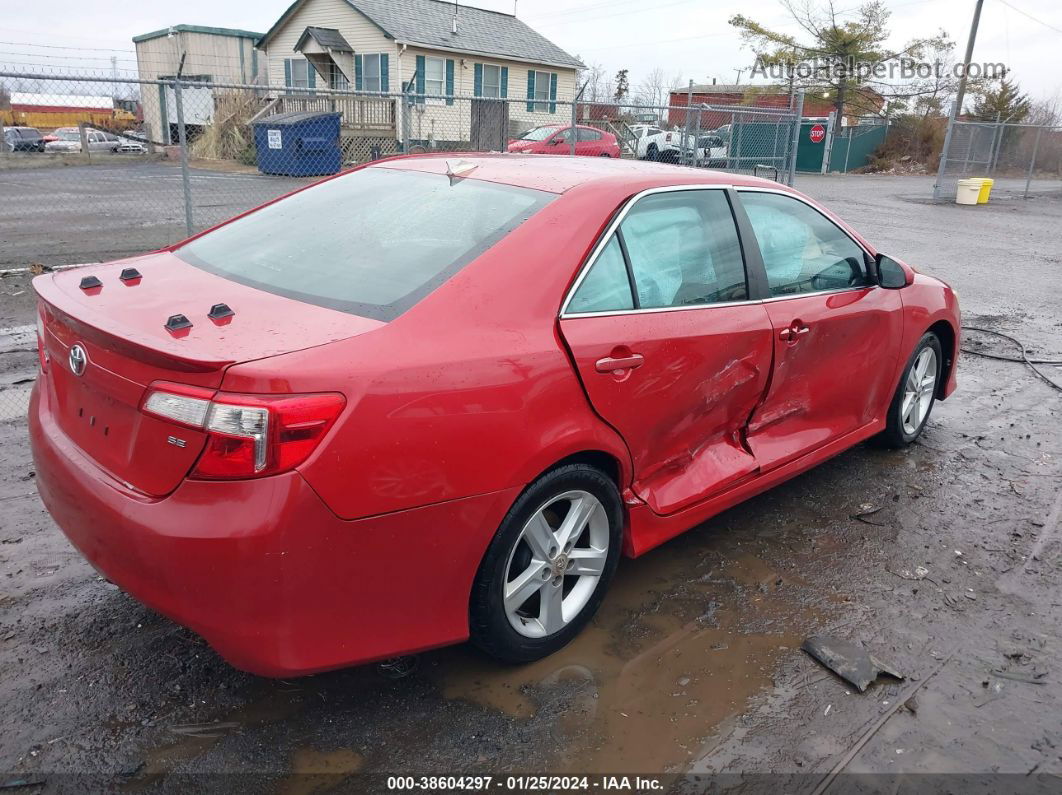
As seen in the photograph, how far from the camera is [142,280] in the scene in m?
2.82

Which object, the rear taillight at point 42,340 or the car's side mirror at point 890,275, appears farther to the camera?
the car's side mirror at point 890,275

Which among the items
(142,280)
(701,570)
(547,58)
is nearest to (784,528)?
(701,570)

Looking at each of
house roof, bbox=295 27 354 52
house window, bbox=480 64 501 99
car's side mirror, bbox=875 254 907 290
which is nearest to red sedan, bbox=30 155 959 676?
car's side mirror, bbox=875 254 907 290

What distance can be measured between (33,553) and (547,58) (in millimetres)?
36312

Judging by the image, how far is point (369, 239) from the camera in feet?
9.65

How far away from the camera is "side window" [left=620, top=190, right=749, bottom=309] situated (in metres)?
3.09

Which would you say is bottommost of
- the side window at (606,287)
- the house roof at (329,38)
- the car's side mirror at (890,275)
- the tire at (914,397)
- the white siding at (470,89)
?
the tire at (914,397)

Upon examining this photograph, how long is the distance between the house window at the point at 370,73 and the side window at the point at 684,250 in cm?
3133

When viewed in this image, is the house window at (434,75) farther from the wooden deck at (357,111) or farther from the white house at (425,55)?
the wooden deck at (357,111)

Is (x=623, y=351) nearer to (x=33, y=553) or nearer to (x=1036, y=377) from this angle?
(x=33, y=553)

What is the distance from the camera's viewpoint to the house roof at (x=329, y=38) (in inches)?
1291

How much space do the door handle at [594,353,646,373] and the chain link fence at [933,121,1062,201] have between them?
2225cm

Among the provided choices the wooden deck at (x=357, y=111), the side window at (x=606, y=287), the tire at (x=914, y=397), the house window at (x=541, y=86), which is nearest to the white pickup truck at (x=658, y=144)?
the wooden deck at (x=357, y=111)

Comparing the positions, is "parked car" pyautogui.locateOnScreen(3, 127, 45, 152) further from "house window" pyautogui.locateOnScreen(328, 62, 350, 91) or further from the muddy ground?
"house window" pyautogui.locateOnScreen(328, 62, 350, 91)
